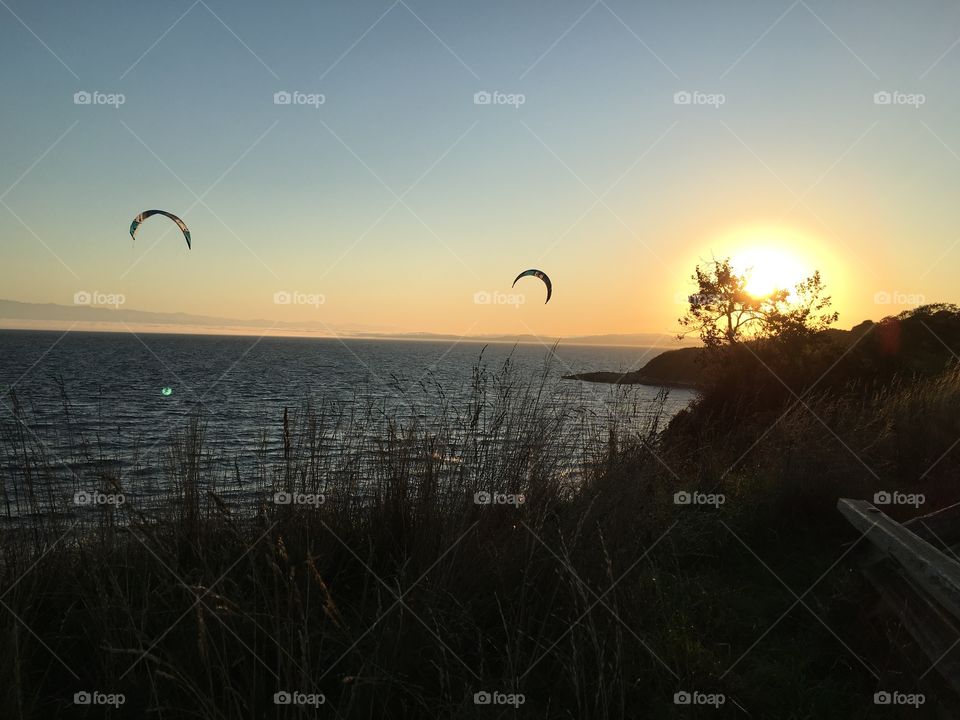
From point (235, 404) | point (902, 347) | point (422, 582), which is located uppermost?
point (235, 404)

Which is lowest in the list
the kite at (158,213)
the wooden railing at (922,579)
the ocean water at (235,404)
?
the wooden railing at (922,579)

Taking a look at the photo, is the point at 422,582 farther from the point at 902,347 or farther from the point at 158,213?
the point at 902,347

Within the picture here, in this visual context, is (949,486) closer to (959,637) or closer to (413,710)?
(959,637)

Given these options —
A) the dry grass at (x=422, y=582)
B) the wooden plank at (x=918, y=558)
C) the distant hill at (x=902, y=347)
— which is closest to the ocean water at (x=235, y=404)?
the dry grass at (x=422, y=582)

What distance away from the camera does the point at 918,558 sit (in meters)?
3.01

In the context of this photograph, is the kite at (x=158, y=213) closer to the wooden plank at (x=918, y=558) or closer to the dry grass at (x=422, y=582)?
the dry grass at (x=422, y=582)

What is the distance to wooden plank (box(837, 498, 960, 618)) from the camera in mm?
2668

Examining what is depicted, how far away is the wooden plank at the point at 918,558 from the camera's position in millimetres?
2668

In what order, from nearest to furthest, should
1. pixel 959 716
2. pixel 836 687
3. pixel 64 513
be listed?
pixel 959 716 < pixel 836 687 < pixel 64 513

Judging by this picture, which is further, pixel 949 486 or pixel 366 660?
pixel 949 486

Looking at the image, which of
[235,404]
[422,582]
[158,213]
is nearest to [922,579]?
[422,582]

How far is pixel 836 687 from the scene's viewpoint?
10.9 ft

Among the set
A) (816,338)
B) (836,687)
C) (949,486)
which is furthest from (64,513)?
(816,338)

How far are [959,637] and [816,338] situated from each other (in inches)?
829
